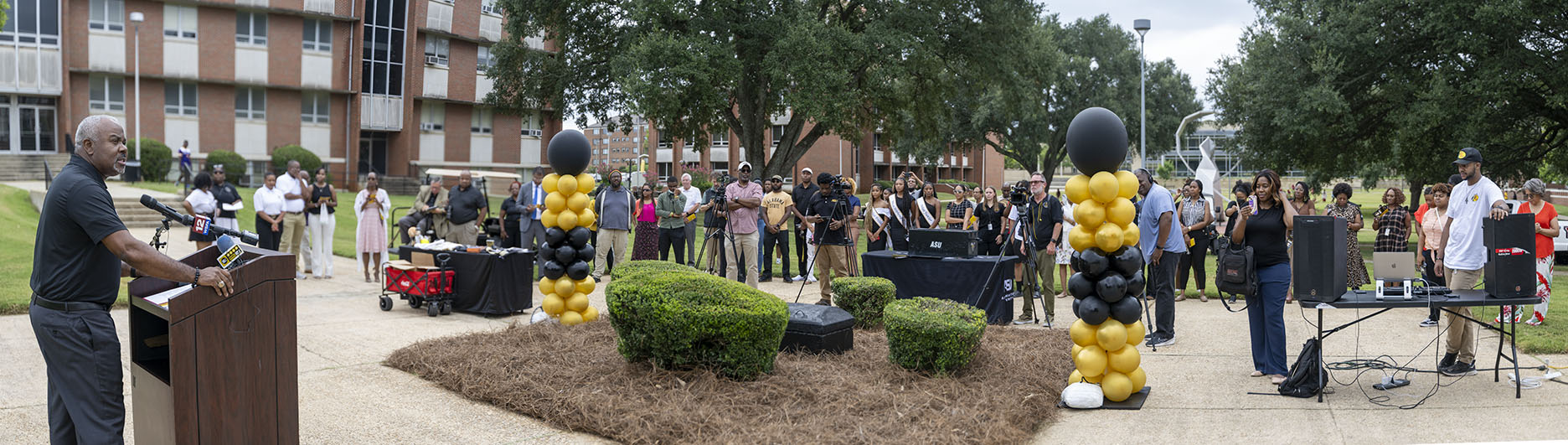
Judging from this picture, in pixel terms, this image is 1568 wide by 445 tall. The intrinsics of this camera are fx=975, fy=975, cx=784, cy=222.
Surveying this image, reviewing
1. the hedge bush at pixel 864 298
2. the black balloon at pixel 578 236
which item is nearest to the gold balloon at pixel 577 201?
the black balloon at pixel 578 236

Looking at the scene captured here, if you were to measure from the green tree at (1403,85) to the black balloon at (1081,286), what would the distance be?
57.2ft

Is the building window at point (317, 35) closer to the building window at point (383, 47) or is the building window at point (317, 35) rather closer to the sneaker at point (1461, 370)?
the building window at point (383, 47)

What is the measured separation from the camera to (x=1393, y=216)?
12.0 m

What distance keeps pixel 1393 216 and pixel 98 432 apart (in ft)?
42.8

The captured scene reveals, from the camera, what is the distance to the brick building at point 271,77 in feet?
113

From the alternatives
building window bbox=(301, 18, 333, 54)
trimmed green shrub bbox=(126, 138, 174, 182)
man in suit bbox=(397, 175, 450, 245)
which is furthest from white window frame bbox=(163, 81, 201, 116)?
man in suit bbox=(397, 175, 450, 245)

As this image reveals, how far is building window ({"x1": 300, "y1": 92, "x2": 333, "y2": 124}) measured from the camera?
39938 mm

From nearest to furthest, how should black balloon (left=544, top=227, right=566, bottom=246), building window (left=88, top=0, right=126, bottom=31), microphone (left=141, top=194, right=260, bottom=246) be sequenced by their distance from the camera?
microphone (left=141, top=194, right=260, bottom=246) < black balloon (left=544, top=227, right=566, bottom=246) < building window (left=88, top=0, right=126, bottom=31)

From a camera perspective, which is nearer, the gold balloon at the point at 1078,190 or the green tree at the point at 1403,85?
the gold balloon at the point at 1078,190

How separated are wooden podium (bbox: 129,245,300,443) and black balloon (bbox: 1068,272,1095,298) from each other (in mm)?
4606

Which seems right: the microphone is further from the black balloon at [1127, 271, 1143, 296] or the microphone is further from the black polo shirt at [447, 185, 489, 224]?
the black polo shirt at [447, 185, 489, 224]

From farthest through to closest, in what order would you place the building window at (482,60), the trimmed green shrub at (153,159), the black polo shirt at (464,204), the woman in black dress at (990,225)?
the building window at (482,60) → the trimmed green shrub at (153,159) → the black polo shirt at (464,204) → the woman in black dress at (990,225)

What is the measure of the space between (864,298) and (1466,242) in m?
4.83

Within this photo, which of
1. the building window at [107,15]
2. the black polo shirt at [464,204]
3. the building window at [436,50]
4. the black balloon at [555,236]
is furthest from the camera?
the building window at [436,50]
